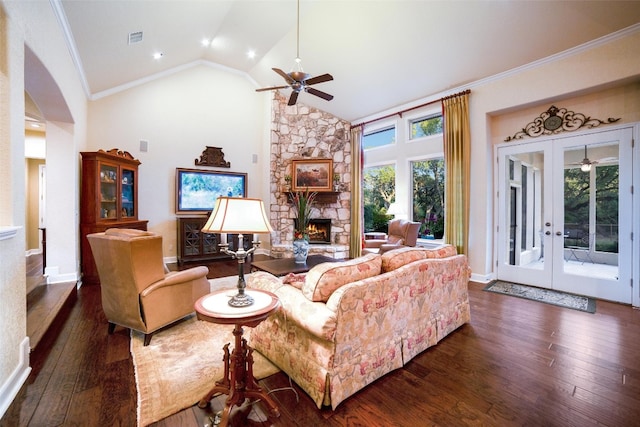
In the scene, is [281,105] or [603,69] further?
[281,105]

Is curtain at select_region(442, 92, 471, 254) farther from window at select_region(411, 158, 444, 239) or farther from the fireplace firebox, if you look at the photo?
the fireplace firebox

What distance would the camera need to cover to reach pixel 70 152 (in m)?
3.94

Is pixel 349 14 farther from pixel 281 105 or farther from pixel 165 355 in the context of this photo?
pixel 165 355

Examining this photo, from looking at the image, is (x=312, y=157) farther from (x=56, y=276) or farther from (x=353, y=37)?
(x=56, y=276)

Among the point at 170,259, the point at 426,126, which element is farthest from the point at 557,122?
the point at 170,259

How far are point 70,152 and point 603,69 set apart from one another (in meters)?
7.20

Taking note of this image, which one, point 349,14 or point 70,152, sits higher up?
point 349,14

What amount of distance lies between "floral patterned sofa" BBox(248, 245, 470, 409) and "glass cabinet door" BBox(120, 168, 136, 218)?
13.4ft

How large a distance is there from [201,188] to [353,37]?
430 cm

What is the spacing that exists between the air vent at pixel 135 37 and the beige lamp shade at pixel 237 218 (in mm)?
3809

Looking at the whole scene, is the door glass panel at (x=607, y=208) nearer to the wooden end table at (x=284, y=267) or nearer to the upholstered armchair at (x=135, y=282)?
the wooden end table at (x=284, y=267)

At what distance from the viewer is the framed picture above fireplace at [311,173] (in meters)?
6.58

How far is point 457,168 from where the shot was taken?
4777 mm

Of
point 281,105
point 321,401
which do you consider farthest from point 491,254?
point 281,105
